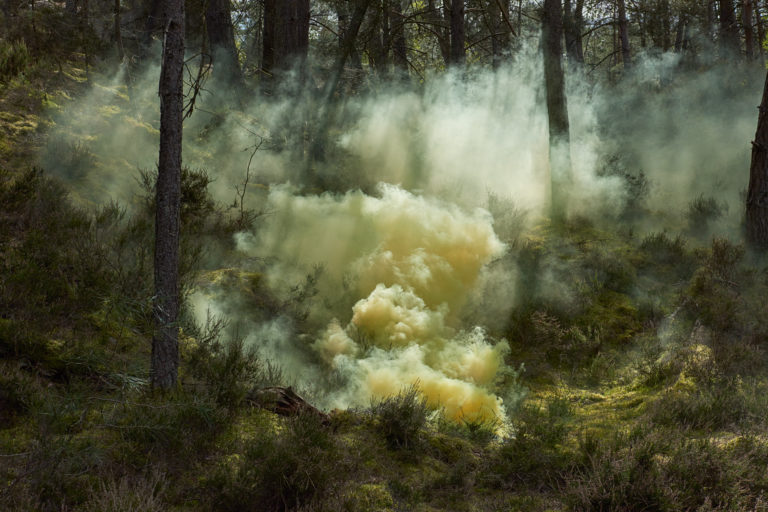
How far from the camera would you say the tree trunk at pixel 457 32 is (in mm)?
13852

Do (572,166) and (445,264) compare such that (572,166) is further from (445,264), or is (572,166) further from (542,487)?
(542,487)

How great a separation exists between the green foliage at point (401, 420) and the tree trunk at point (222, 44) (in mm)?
10338

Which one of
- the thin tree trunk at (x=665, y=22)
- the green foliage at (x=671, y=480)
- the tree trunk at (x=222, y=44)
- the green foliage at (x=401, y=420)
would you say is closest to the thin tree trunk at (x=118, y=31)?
the tree trunk at (x=222, y=44)

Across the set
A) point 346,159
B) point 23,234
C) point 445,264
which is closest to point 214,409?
point 23,234

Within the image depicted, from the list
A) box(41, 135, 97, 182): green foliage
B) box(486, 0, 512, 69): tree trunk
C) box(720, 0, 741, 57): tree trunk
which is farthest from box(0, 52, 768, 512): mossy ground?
box(720, 0, 741, 57): tree trunk

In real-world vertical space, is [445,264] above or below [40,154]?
below

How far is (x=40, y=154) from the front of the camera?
7344 millimetres

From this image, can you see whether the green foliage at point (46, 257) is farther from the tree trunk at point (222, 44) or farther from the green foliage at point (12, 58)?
the tree trunk at point (222, 44)

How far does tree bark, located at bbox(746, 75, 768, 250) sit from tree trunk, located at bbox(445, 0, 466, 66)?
305 inches

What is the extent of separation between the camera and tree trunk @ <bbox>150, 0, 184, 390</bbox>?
14.0ft

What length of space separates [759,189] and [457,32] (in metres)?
8.58

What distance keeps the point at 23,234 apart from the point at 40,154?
2328mm

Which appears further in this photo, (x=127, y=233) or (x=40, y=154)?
(x=40, y=154)

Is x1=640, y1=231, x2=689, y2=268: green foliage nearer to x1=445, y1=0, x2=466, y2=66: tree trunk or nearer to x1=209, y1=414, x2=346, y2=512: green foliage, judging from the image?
x1=209, y1=414, x2=346, y2=512: green foliage
